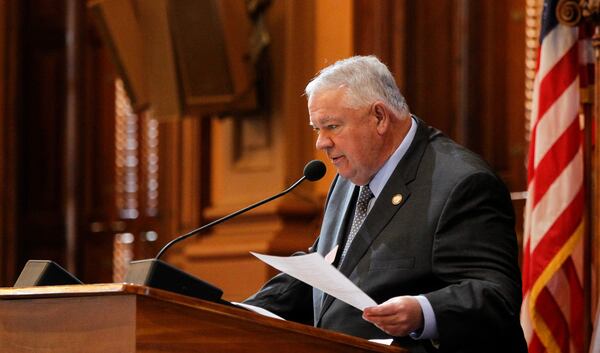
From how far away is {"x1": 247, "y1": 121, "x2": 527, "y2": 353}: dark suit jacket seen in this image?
294 centimetres

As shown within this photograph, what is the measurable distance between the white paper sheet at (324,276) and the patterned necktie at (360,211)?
57 centimetres

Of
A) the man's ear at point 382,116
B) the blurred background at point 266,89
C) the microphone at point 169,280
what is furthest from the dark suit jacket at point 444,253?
the blurred background at point 266,89

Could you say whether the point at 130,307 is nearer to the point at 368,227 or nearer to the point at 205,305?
the point at 205,305

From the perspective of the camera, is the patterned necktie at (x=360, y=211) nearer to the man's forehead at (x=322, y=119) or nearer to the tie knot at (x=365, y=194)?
the tie knot at (x=365, y=194)

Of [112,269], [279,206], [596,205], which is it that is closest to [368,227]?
[596,205]

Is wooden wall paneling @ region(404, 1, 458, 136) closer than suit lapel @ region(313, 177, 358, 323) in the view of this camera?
No

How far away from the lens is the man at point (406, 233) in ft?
9.61

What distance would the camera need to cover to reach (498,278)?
298cm

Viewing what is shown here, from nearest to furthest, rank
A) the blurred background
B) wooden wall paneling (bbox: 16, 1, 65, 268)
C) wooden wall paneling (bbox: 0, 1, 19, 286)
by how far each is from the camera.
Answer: the blurred background < wooden wall paneling (bbox: 0, 1, 19, 286) < wooden wall paneling (bbox: 16, 1, 65, 268)

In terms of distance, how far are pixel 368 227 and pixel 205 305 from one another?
0.77 meters

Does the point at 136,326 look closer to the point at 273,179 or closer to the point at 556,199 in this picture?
the point at 556,199

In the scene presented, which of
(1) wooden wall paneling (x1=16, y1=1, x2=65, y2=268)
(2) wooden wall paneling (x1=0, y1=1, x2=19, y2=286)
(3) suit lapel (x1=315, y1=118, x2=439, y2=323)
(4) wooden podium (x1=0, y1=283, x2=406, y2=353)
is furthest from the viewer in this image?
(1) wooden wall paneling (x1=16, y1=1, x2=65, y2=268)

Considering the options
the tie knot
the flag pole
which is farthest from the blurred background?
the tie knot

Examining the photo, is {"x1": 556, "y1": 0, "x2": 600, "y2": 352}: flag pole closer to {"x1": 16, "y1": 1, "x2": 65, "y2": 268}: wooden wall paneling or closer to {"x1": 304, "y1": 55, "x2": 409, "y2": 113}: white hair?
{"x1": 304, "y1": 55, "x2": 409, "y2": 113}: white hair
